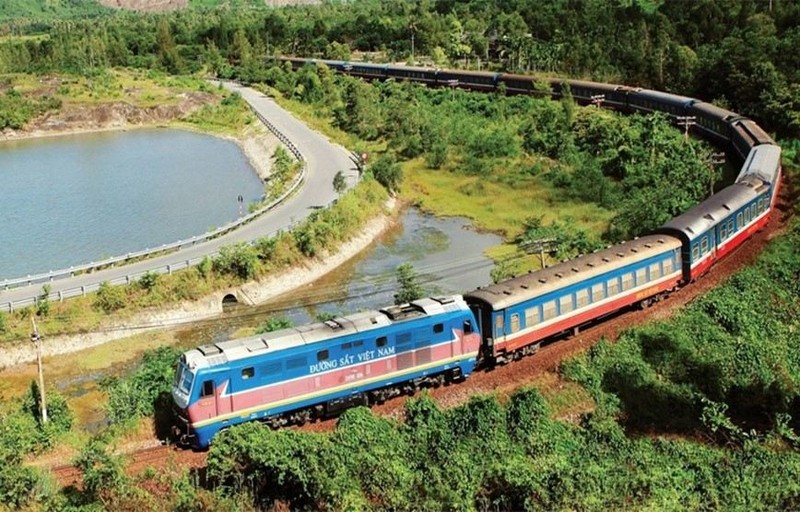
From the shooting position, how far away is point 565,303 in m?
30.4

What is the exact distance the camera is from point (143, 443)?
2419 cm

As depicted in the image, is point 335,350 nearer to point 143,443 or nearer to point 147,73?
point 143,443

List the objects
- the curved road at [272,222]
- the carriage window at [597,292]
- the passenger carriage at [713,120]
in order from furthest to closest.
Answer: the passenger carriage at [713,120] < the curved road at [272,222] < the carriage window at [597,292]

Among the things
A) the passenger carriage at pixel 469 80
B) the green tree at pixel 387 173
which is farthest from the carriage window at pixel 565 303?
the passenger carriage at pixel 469 80

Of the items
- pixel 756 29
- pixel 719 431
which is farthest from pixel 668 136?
pixel 719 431

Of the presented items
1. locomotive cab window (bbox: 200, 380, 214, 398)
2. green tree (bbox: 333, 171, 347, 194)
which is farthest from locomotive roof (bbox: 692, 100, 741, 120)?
locomotive cab window (bbox: 200, 380, 214, 398)

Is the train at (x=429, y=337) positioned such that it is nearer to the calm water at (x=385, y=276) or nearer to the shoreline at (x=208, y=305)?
the calm water at (x=385, y=276)

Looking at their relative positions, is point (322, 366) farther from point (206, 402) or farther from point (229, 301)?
point (229, 301)

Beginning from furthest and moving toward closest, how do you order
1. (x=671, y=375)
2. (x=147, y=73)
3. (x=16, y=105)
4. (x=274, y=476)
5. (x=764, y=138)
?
1. (x=147, y=73)
2. (x=16, y=105)
3. (x=764, y=138)
4. (x=671, y=375)
5. (x=274, y=476)

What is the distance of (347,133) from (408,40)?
7091 centimetres

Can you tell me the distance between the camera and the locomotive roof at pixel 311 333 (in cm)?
2339

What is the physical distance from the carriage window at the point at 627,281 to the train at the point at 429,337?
0.09m

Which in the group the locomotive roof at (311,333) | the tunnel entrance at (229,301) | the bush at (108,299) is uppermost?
the locomotive roof at (311,333)

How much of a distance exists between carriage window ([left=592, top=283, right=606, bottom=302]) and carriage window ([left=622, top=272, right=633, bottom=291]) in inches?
48.1
